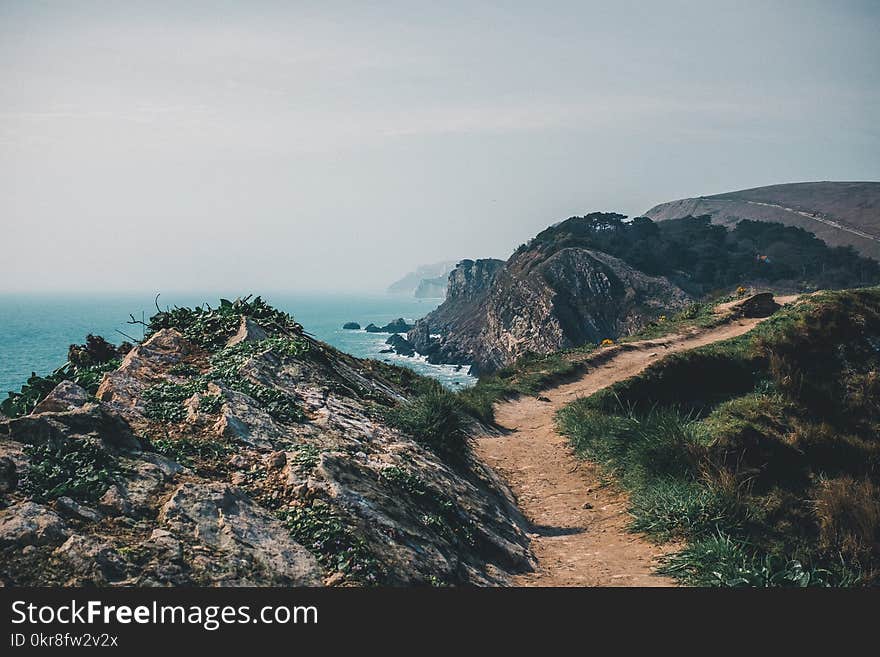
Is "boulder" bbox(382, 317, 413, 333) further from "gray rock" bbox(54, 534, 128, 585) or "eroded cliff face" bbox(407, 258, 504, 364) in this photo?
"gray rock" bbox(54, 534, 128, 585)

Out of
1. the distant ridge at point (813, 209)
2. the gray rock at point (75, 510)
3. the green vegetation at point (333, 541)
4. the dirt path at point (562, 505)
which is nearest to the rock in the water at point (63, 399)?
the gray rock at point (75, 510)

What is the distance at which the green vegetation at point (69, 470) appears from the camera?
4.68m

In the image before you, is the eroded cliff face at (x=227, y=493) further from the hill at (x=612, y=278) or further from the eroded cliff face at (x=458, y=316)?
the eroded cliff face at (x=458, y=316)

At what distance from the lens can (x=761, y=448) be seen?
1048 centimetres

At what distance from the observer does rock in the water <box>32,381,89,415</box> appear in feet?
21.5

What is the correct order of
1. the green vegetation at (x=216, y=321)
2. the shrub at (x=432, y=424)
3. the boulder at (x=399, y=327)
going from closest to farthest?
the shrub at (x=432, y=424)
the green vegetation at (x=216, y=321)
the boulder at (x=399, y=327)

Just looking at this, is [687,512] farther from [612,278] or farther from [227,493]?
[612,278]

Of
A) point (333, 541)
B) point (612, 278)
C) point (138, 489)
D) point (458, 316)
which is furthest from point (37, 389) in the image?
point (458, 316)

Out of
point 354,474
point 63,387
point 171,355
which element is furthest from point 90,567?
point 171,355

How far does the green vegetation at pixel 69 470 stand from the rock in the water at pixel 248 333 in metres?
5.09

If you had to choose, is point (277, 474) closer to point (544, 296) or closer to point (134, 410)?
point (134, 410)

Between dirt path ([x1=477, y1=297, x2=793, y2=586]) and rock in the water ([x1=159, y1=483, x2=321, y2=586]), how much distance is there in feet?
9.52

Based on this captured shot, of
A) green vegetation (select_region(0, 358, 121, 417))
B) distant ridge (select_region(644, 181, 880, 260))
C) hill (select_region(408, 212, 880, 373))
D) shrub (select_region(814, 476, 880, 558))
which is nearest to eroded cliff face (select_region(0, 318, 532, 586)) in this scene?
green vegetation (select_region(0, 358, 121, 417))

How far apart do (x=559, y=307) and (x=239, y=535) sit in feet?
219
